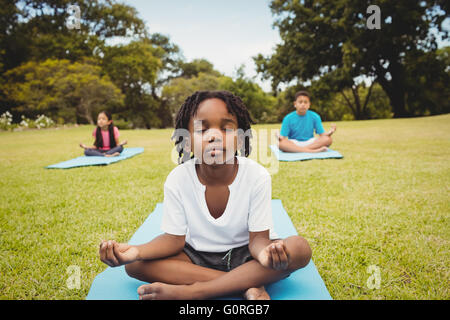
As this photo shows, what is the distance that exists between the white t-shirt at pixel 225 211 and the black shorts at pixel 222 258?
36 millimetres

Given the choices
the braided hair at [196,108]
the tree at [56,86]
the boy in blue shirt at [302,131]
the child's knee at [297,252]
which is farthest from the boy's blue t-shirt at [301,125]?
the tree at [56,86]

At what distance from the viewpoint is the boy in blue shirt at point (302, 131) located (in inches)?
234

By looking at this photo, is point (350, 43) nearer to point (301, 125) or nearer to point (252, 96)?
point (252, 96)

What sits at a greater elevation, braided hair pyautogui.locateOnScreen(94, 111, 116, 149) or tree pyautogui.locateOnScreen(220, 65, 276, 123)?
tree pyautogui.locateOnScreen(220, 65, 276, 123)

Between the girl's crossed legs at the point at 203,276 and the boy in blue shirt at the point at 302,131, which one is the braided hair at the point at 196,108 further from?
the boy in blue shirt at the point at 302,131

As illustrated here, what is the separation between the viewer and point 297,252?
4.87 ft

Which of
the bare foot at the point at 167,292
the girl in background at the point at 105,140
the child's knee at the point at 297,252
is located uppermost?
the girl in background at the point at 105,140

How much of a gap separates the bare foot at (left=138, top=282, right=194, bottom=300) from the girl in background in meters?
5.19

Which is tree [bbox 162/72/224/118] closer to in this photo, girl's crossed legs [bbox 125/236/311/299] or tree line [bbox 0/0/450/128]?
tree line [bbox 0/0/450/128]

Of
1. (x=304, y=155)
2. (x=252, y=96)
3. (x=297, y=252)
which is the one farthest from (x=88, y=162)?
(x=252, y=96)

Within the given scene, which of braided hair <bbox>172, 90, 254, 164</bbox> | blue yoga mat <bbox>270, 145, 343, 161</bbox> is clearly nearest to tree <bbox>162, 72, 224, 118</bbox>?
blue yoga mat <bbox>270, 145, 343, 161</bbox>

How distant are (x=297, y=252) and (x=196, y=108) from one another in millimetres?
951

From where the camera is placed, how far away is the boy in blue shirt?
19.5 ft

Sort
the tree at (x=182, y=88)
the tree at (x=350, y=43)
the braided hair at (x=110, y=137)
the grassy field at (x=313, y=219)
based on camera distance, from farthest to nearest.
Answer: the tree at (x=182, y=88) < the tree at (x=350, y=43) < the braided hair at (x=110, y=137) < the grassy field at (x=313, y=219)
